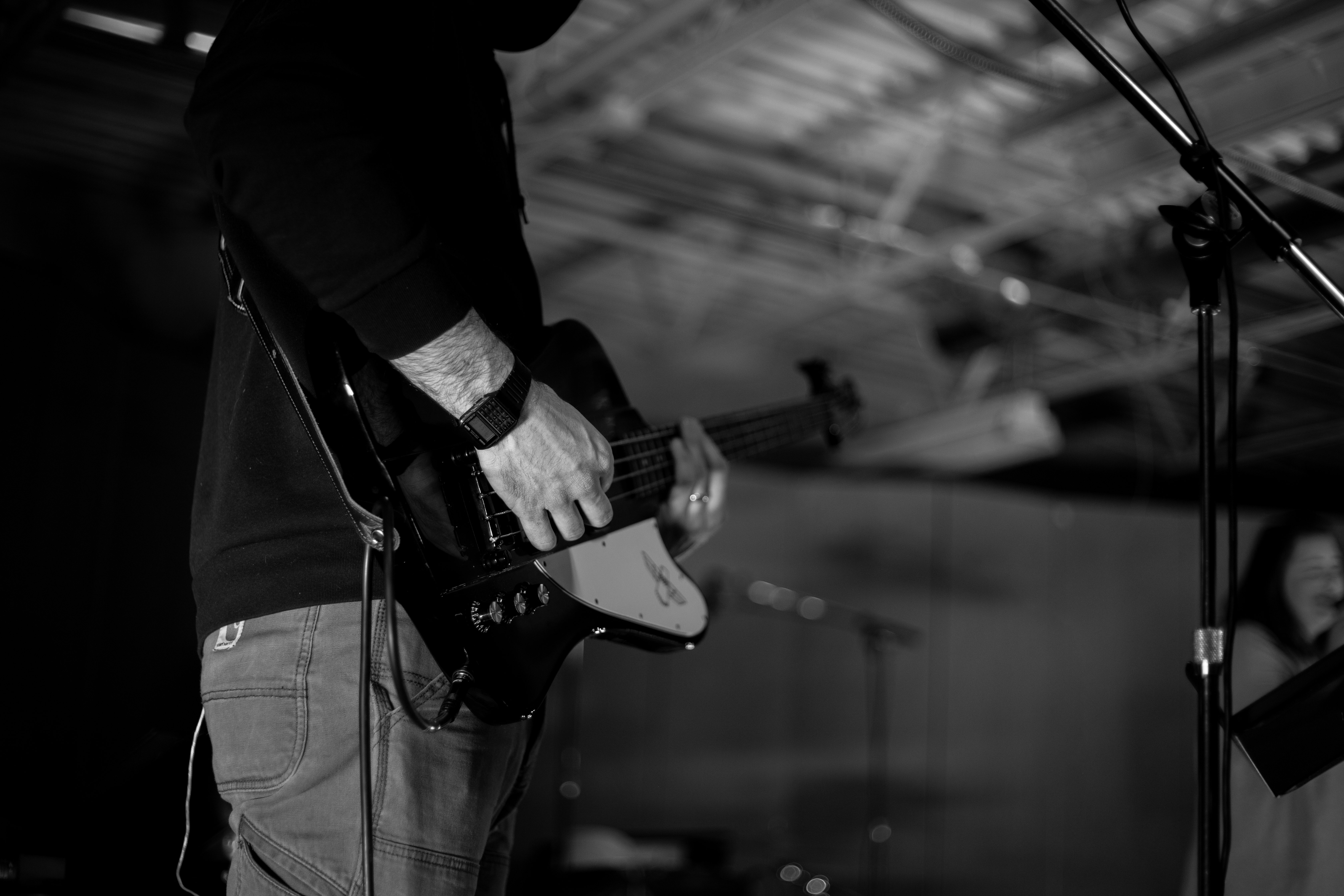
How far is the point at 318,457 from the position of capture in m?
1.12

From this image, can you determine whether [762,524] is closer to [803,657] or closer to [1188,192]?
[803,657]

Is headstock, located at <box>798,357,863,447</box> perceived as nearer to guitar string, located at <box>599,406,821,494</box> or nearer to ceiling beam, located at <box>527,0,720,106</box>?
guitar string, located at <box>599,406,821,494</box>

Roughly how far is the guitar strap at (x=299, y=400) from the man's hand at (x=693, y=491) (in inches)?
25.0

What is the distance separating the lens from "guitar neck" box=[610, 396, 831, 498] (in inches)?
59.6

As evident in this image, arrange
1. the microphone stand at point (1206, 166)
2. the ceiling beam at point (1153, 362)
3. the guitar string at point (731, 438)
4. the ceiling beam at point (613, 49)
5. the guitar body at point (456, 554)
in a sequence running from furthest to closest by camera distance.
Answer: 1. the ceiling beam at point (1153, 362)
2. the ceiling beam at point (613, 49)
3. the guitar string at point (731, 438)
4. the microphone stand at point (1206, 166)
5. the guitar body at point (456, 554)

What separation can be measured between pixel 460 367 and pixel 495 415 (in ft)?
0.18

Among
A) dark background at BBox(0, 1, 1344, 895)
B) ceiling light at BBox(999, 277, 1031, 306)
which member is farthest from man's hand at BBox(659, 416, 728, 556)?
ceiling light at BBox(999, 277, 1031, 306)

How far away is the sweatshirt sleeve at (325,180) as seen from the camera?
1.00 metres

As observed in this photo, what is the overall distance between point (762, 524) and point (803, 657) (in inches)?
A: 40.1

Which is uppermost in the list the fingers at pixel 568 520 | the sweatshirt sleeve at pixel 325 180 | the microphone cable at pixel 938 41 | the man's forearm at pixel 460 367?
the microphone cable at pixel 938 41

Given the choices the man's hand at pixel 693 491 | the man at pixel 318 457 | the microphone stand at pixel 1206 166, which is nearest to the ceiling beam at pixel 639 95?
the man's hand at pixel 693 491

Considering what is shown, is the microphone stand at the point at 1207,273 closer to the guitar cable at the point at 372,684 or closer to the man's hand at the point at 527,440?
the man's hand at the point at 527,440

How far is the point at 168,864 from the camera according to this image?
2436 mm

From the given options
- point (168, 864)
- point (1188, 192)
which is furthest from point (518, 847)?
point (1188, 192)
